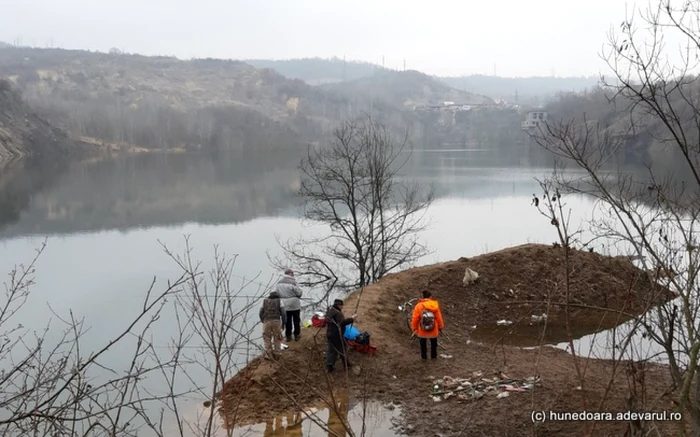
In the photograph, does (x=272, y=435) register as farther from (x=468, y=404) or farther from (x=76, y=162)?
(x=76, y=162)

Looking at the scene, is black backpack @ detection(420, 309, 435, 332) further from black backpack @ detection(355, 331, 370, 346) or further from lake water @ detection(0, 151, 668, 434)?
lake water @ detection(0, 151, 668, 434)

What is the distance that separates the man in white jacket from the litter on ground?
2676 mm

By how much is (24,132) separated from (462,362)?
90.5 meters

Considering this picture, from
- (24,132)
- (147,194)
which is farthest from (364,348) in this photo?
(24,132)

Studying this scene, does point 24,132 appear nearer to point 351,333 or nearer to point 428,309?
point 351,333

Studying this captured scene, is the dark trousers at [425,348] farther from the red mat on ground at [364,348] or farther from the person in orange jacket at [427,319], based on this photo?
the red mat on ground at [364,348]

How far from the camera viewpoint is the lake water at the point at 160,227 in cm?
1756

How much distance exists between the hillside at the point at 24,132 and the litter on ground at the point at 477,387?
79390 millimetres

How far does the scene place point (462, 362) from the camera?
9945mm

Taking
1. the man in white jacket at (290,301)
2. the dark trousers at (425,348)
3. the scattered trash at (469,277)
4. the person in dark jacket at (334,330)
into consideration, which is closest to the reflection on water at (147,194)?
the scattered trash at (469,277)

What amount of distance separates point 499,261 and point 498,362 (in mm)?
5476

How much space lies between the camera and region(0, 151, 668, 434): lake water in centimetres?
1756

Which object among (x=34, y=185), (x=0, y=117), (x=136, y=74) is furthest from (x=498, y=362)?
(x=136, y=74)

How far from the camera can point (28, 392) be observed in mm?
2930
